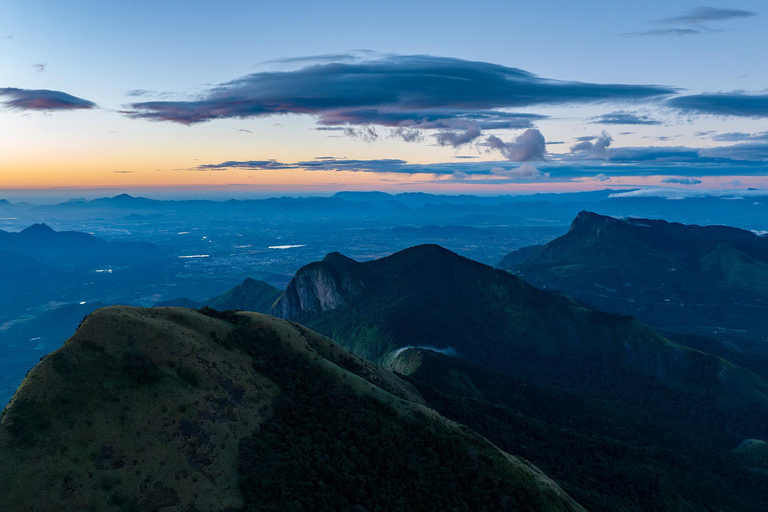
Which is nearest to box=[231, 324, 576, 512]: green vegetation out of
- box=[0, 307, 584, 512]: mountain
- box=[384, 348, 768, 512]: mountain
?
box=[0, 307, 584, 512]: mountain

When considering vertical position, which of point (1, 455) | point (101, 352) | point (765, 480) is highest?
point (101, 352)

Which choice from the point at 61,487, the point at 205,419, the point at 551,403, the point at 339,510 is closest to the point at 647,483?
the point at 551,403

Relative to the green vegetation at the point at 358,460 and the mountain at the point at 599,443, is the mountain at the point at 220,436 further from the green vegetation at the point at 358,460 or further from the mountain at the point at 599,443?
the mountain at the point at 599,443

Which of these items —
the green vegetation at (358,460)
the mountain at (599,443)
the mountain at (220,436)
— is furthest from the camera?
the mountain at (599,443)

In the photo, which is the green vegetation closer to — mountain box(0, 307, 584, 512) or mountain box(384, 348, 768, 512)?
mountain box(0, 307, 584, 512)

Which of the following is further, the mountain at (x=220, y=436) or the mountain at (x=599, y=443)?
the mountain at (x=599, y=443)

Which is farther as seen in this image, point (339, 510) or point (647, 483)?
point (647, 483)

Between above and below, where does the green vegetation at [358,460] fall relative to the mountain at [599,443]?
above

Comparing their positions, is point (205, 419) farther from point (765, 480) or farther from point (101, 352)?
point (765, 480)

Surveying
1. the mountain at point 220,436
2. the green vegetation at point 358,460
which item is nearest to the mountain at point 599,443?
the mountain at point 220,436
